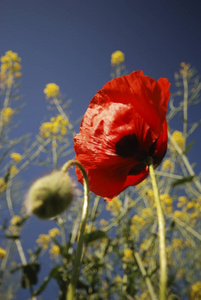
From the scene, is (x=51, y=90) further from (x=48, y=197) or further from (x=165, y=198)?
(x=48, y=197)

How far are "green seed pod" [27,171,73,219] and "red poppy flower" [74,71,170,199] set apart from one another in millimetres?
226

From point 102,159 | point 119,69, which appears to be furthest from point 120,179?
point 119,69

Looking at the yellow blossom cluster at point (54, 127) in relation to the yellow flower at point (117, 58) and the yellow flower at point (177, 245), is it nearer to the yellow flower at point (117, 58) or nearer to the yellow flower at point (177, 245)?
the yellow flower at point (117, 58)

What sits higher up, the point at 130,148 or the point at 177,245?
the point at 130,148

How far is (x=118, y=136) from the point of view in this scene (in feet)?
2.19

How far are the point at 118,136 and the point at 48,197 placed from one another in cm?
34

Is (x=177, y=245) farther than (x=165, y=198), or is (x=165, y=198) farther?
(x=177, y=245)

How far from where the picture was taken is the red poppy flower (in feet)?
2.03

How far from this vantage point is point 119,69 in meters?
3.32

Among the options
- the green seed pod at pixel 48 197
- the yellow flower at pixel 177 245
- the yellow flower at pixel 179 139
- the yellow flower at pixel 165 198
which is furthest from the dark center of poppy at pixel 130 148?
the yellow flower at pixel 177 245

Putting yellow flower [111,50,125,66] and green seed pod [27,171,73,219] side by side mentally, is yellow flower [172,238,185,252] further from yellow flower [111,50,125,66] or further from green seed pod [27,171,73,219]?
green seed pod [27,171,73,219]

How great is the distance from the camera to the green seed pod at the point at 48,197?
383mm

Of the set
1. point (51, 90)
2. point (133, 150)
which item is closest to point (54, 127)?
point (51, 90)

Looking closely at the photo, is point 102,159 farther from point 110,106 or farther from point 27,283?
point 27,283
